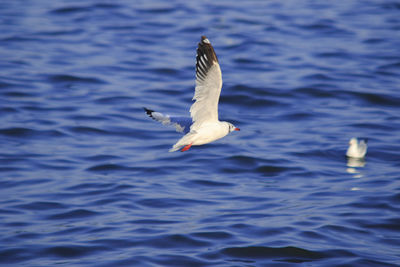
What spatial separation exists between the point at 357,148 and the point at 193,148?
3.15 metres

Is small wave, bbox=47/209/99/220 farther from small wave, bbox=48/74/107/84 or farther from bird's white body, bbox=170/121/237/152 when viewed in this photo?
small wave, bbox=48/74/107/84

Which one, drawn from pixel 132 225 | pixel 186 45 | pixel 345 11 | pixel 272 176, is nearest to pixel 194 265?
pixel 132 225

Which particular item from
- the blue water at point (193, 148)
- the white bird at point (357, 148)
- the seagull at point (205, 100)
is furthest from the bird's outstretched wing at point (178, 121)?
the white bird at point (357, 148)

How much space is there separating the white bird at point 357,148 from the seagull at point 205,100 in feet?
12.7

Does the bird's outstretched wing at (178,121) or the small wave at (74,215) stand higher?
the bird's outstretched wing at (178,121)

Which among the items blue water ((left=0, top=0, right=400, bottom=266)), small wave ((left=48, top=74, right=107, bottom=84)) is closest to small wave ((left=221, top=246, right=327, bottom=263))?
blue water ((left=0, top=0, right=400, bottom=266))

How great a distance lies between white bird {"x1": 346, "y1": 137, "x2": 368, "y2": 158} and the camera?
11.5 meters

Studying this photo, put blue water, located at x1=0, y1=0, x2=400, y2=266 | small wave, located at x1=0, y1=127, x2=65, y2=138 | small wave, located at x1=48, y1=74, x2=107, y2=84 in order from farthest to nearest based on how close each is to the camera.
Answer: small wave, located at x1=48, y1=74, x2=107, y2=84 < small wave, located at x1=0, y1=127, x2=65, y2=138 < blue water, located at x1=0, y1=0, x2=400, y2=266

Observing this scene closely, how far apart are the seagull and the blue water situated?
5.03 feet

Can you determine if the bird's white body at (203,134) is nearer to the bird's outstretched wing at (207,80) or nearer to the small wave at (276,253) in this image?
the bird's outstretched wing at (207,80)

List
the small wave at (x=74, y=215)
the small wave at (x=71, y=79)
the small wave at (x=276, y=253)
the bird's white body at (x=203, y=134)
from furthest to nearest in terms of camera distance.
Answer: the small wave at (x=71, y=79), the small wave at (x=74, y=215), the small wave at (x=276, y=253), the bird's white body at (x=203, y=134)

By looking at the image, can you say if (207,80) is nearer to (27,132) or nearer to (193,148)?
(193,148)

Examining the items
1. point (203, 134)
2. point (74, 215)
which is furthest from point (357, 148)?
point (74, 215)

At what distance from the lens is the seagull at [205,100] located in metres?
7.72
